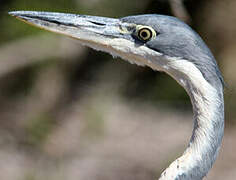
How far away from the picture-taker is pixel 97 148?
6.50 meters

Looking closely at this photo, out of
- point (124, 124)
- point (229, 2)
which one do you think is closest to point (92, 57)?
point (124, 124)

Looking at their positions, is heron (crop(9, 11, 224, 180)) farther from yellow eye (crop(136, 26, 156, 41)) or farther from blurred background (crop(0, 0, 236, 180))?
blurred background (crop(0, 0, 236, 180))

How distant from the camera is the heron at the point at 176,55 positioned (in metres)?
2.46

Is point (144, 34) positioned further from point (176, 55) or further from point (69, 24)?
point (69, 24)

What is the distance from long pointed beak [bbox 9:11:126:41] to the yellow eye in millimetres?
133

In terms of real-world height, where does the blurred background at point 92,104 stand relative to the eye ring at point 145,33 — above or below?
above

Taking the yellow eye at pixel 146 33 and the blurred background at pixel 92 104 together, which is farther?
the blurred background at pixel 92 104

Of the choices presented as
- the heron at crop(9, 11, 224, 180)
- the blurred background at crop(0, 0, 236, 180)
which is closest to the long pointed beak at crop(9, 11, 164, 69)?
the heron at crop(9, 11, 224, 180)

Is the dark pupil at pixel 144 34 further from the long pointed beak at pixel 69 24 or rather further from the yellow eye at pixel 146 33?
the long pointed beak at pixel 69 24

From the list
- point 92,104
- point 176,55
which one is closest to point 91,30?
point 176,55

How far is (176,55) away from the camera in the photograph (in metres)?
2.54

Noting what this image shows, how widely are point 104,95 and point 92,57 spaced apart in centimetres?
70

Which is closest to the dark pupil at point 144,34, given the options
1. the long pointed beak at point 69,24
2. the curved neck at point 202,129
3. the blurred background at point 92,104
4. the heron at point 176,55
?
the heron at point 176,55

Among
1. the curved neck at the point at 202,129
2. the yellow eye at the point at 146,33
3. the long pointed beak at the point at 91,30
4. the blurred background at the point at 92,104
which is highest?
the blurred background at the point at 92,104
